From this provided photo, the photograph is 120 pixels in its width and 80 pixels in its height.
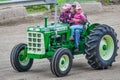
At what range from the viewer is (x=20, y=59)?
1105 centimetres

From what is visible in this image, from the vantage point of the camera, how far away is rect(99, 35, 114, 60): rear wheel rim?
11.3 meters

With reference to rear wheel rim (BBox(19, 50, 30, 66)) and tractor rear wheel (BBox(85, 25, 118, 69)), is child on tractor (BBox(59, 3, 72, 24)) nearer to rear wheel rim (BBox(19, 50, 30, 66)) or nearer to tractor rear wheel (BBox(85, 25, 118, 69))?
tractor rear wheel (BBox(85, 25, 118, 69))

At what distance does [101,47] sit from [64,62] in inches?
45.4

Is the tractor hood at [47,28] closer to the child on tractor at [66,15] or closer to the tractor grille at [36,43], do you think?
the tractor grille at [36,43]

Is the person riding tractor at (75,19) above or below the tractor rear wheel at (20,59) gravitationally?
above

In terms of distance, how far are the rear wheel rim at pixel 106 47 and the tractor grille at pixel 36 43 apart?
1.33m

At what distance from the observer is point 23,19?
18.7 metres

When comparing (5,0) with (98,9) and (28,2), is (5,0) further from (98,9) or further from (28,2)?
(98,9)

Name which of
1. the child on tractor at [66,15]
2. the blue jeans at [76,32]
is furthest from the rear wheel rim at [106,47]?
the child on tractor at [66,15]

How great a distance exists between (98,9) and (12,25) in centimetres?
449

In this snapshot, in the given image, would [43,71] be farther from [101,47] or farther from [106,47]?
[106,47]

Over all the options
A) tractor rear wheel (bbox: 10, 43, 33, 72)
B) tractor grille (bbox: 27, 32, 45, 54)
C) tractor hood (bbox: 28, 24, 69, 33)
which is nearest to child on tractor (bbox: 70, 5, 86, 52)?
tractor hood (bbox: 28, 24, 69, 33)

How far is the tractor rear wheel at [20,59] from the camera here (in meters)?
10.9

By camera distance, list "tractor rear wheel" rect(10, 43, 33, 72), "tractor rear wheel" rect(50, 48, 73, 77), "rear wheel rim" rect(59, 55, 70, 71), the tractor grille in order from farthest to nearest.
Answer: "tractor rear wheel" rect(10, 43, 33, 72) < the tractor grille < "rear wheel rim" rect(59, 55, 70, 71) < "tractor rear wheel" rect(50, 48, 73, 77)
